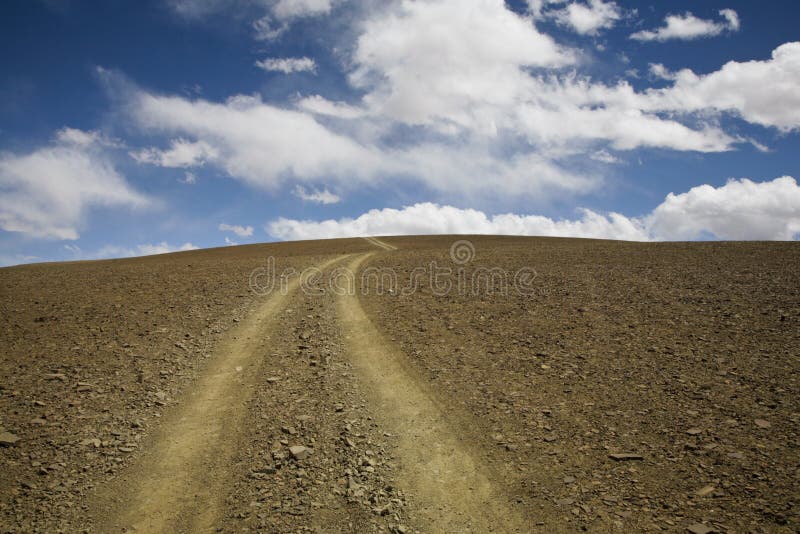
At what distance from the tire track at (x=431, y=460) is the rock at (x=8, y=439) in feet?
23.1

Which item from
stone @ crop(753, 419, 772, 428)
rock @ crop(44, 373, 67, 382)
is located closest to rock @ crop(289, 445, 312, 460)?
rock @ crop(44, 373, 67, 382)

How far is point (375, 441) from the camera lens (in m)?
8.20

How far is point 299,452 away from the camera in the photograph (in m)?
7.78

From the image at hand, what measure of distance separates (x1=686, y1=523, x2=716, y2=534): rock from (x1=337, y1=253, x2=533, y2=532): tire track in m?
2.12

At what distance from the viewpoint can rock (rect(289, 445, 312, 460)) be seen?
25.3 ft

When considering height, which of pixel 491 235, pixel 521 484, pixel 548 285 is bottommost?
pixel 521 484

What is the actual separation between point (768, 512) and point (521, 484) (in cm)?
336

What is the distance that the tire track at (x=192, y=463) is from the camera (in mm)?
6246

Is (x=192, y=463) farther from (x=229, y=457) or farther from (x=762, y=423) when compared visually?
(x=762, y=423)

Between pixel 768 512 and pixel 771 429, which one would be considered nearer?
pixel 768 512

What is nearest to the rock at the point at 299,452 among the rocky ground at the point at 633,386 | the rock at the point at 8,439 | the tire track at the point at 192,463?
the tire track at the point at 192,463

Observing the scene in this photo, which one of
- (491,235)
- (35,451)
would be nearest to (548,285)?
(35,451)

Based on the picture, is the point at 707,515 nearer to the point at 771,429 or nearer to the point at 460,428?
the point at 771,429

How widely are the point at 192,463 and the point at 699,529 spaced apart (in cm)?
810
